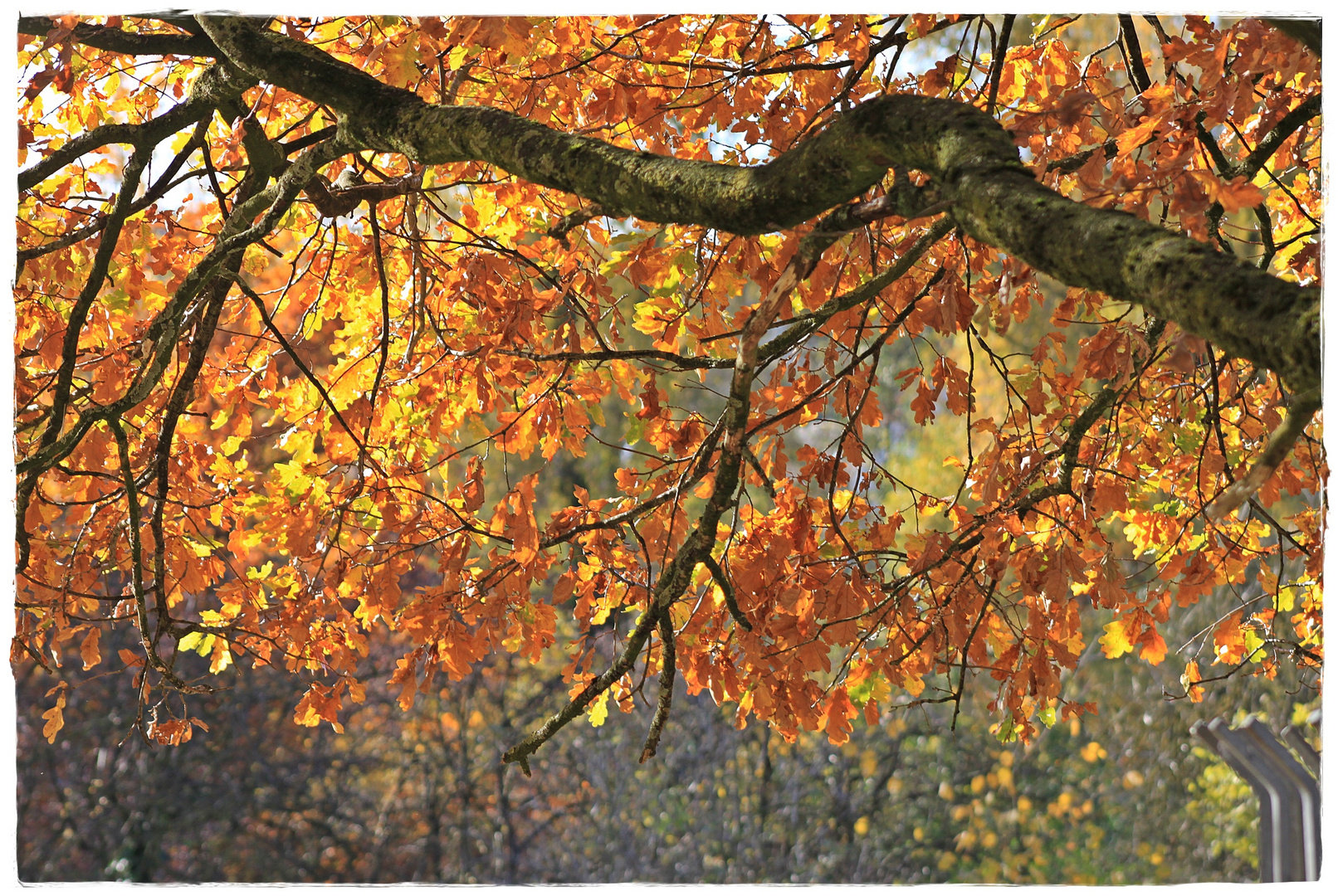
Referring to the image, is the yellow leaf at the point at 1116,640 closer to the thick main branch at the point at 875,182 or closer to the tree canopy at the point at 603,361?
the tree canopy at the point at 603,361

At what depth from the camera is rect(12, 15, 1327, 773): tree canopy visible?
5.98 feet

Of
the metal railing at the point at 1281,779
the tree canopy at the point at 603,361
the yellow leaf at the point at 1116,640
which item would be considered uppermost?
the tree canopy at the point at 603,361

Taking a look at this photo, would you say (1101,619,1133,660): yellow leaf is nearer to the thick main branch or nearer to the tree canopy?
the tree canopy

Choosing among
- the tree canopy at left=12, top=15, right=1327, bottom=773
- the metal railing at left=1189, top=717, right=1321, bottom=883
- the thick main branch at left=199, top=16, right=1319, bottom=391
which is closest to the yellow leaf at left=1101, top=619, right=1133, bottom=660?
the tree canopy at left=12, top=15, right=1327, bottom=773

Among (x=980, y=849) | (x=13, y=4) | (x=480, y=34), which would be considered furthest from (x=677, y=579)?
(x=980, y=849)

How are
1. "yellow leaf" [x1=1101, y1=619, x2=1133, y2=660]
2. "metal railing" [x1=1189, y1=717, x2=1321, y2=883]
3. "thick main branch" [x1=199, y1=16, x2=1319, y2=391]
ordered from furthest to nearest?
"metal railing" [x1=1189, y1=717, x2=1321, y2=883] < "yellow leaf" [x1=1101, y1=619, x2=1133, y2=660] < "thick main branch" [x1=199, y1=16, x2=1319, y2=391]

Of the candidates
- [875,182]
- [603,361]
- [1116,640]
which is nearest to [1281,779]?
[1116,640]

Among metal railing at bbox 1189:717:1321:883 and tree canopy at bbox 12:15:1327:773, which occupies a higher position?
tree canopy at bbox 12:15:1327:773

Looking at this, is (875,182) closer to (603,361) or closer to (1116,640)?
(603,361)

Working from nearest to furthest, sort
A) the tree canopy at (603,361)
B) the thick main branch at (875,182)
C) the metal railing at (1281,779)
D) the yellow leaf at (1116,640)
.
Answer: the thick main branch at (875,182), the tree canopy at (603,361), the yellow leaf at (1116,640), the metal railing at (1281,779)

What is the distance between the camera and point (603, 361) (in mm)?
2363

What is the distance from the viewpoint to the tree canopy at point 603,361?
71.8 inches

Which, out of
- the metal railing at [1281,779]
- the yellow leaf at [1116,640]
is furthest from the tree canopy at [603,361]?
the metal railing at [1281,779]

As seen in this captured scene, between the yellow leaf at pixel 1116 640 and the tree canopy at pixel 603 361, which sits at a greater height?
the tree canopy at pixel 603 361
